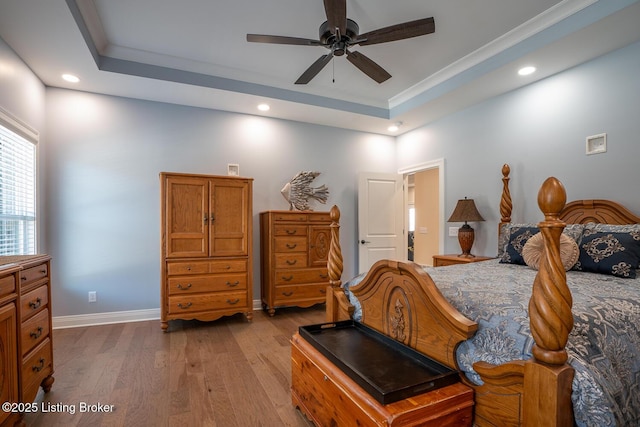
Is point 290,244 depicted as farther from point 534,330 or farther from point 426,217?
point 426,217

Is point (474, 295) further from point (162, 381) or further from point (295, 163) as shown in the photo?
point (295, 163)

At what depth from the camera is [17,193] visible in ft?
9.57

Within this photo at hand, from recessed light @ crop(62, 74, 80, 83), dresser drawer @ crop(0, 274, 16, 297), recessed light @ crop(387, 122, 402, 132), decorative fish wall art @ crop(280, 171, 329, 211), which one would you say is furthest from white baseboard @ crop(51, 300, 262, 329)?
recessed light @ crop(387, 122, 402, 132)

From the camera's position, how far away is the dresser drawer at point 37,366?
71.0 inches

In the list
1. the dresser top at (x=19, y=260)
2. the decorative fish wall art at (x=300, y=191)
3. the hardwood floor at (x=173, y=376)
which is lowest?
the hardwood floor at (x=173, y=376)

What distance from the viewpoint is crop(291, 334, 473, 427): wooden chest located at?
125 centimetres

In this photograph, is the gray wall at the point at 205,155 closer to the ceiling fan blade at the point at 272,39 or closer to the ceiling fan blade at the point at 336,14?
the ceiling fan blade at the point at 272,39

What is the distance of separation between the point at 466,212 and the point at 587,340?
2.62 meters

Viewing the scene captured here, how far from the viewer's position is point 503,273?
2.27 m

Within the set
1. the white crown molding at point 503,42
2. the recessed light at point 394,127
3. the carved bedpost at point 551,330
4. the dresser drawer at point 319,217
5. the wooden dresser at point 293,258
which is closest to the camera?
the carved bedpost at point 551,330

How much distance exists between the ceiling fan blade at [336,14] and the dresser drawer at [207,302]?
9.28 ft

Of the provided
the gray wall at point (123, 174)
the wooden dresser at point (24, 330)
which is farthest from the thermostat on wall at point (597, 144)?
the wooden dresser at point (24, 330)

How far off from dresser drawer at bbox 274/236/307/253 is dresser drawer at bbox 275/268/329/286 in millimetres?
261

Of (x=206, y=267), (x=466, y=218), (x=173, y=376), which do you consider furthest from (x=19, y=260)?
(x=466, y=218)
